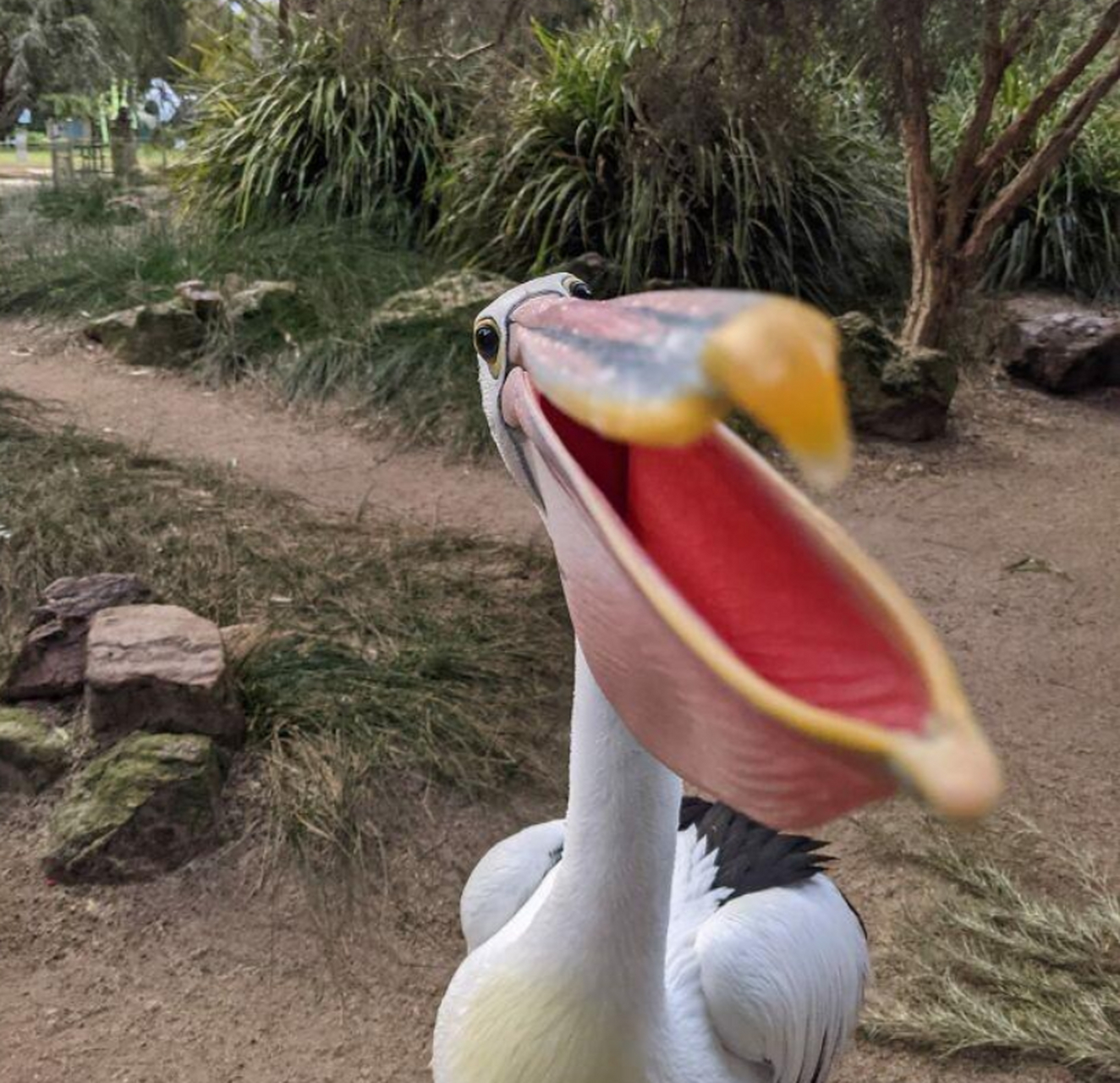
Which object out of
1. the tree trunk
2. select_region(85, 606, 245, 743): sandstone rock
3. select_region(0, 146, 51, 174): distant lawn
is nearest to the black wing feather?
select_region(85, 606, 245, 743): sandstone rock

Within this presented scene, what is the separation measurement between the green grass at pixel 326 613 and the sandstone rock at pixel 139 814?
18 cm

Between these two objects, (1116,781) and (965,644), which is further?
(965,644)

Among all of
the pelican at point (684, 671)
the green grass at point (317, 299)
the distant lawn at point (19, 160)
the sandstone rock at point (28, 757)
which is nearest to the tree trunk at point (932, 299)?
the green grass at point (317, 299)

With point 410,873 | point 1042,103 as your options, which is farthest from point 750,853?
point 1042,103

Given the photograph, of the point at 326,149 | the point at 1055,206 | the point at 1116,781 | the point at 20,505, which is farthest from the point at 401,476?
the point at 1055,206

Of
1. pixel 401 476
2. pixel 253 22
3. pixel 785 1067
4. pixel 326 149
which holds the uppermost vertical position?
pixel 253 22

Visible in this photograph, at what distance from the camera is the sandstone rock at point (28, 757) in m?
2.88

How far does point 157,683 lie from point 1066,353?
5111 mm

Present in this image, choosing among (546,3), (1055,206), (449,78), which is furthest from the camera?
(449,78)

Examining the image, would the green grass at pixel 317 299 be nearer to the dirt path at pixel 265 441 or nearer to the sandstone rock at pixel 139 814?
the dirt path at pixel 265 441

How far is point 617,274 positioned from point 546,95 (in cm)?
123

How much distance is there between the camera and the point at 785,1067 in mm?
1755

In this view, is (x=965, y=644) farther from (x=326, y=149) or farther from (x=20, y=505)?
(x=326, y=149)

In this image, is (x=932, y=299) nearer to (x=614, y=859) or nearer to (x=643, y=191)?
(x=643, y=191)
